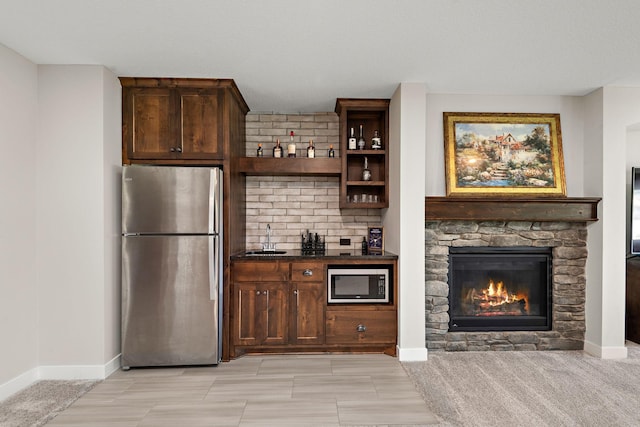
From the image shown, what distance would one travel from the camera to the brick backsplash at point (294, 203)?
15.6ft

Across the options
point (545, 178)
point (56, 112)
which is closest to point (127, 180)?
point (56, 112)

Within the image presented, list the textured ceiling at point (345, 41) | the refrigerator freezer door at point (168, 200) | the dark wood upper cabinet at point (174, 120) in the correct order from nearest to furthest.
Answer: the textured ceiling at point (345, 41) < the refrigerator freezer door at point (168, 200) < the dark wood upper cabinet at point (174, 120)

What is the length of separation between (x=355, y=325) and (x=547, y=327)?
6.33 feet

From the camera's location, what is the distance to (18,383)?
10.4ft

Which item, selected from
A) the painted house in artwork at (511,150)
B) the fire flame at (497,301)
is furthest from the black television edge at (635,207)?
the fire flame at (497,301)

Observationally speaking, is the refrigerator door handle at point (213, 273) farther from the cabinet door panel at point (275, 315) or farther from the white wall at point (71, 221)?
the white wall at point (71, 221)

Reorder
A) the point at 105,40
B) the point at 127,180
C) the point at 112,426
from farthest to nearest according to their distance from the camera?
the point at 127,180 → the point at 105,40 → the point at 112,426

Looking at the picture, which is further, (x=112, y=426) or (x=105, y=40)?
(x=105, y=40)

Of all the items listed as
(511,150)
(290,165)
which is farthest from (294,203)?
(511,150)

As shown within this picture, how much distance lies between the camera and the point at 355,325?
4016 millimetres

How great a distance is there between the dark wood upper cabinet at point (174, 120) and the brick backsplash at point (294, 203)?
915mm

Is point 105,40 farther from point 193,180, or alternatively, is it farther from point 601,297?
point 601,297

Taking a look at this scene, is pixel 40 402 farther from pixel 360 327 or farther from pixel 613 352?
pixel 613 352

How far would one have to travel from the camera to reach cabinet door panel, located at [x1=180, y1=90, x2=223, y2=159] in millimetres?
3842
